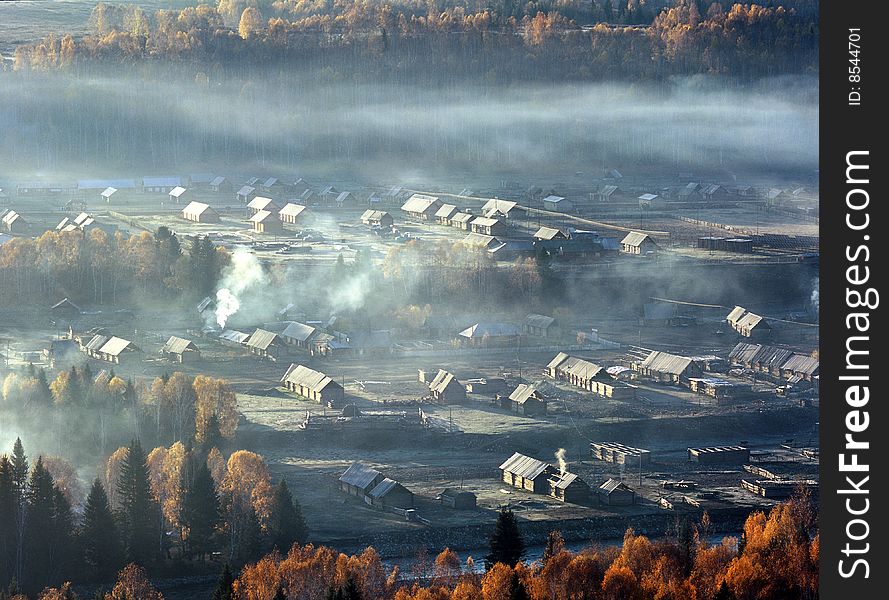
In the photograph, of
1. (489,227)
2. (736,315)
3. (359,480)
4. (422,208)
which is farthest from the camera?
(422,208)

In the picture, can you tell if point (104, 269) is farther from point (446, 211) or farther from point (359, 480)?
point (359, 480)

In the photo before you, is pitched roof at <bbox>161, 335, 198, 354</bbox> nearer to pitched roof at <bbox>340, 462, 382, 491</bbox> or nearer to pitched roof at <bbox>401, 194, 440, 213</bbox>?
pitched roof at <bbox>340, 462, 382, 491</bbox>

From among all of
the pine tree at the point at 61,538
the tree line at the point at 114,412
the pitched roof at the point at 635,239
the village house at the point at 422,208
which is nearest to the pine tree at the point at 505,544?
the pine tree at the point at 61,538

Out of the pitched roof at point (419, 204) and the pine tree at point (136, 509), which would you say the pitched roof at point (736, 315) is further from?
the pine tree at point (136, 509)

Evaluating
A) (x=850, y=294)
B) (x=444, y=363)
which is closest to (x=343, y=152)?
(x=444, y=363)

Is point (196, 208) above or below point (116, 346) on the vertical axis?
below

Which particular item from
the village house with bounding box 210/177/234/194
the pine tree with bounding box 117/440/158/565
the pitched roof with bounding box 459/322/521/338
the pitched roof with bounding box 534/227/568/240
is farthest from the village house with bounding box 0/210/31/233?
the pine tree with bounding box 117/440/158/565

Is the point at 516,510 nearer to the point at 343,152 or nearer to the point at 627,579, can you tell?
the point at 627,579

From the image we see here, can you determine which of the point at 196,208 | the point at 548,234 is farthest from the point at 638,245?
the point at 196,208
